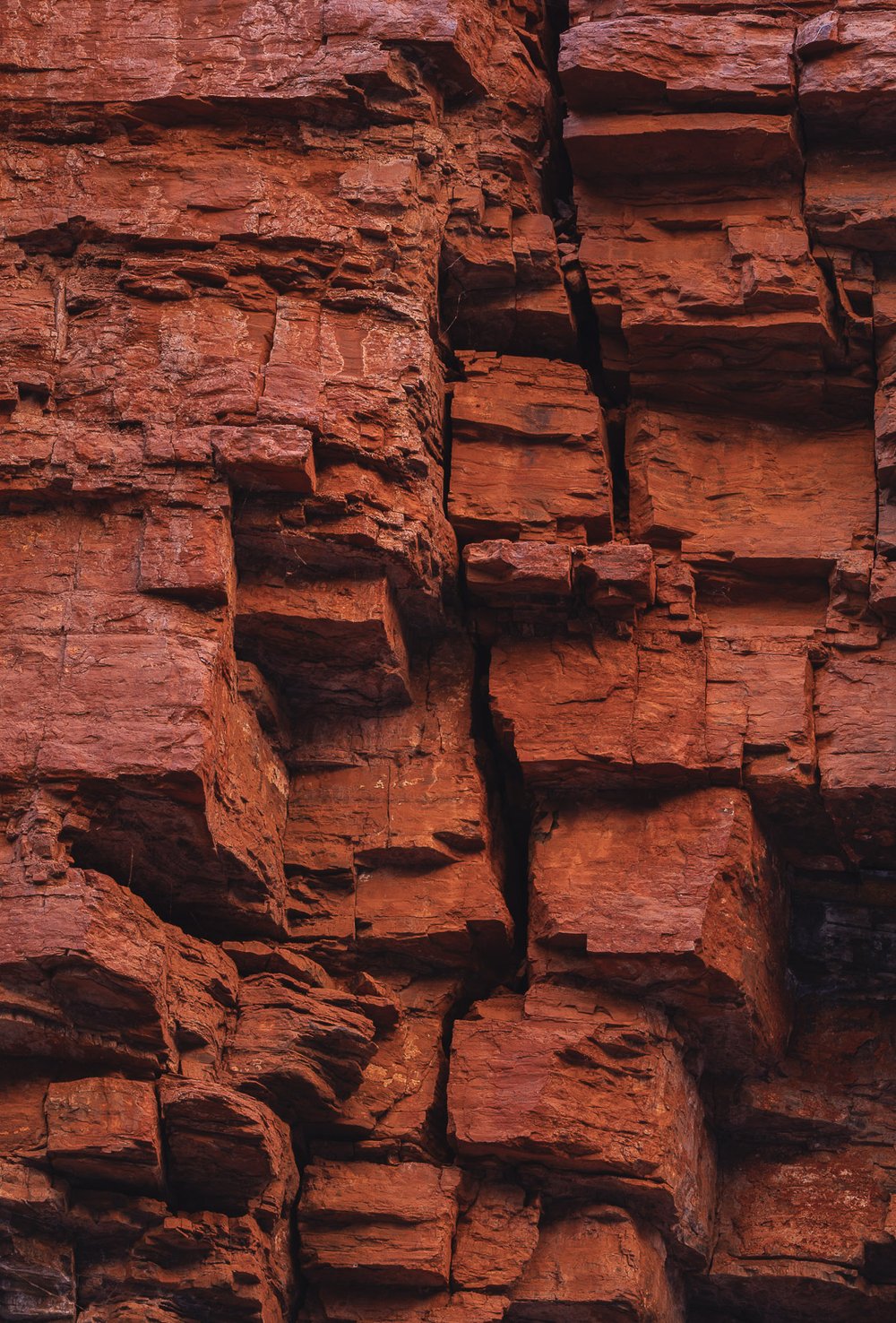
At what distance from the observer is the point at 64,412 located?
15289 mm

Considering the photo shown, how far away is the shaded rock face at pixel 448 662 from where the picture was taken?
1425cm

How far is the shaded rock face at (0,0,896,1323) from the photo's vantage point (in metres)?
14.2

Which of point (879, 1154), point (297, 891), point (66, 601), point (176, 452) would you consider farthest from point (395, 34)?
point (879, 1154)

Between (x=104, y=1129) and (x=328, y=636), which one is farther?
(x=328, y=636)

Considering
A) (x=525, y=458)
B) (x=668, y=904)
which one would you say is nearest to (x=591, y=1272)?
(x=668, y=904)

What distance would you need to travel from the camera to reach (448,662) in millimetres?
16312

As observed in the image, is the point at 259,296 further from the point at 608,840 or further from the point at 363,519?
the point at 608,840

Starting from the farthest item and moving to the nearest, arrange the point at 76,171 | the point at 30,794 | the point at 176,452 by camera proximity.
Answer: the point at 76,171
the point at 176,452
the point at 30,794

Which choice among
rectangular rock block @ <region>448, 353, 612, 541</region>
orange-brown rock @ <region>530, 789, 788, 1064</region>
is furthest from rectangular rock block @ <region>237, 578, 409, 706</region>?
orange-brown rock @ <region>530, 789, 788, 1064</region>

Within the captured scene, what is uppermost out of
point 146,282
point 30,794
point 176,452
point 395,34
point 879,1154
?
point 395,34

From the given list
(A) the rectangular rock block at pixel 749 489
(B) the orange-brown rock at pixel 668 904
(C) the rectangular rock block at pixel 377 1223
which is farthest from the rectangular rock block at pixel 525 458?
(C) the rectangular rock block at pixel 377 1223

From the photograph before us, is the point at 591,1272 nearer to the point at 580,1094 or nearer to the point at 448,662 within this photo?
the point at 580,1094

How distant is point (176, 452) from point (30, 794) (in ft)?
7.32

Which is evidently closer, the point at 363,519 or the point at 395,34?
the point at 363,519
